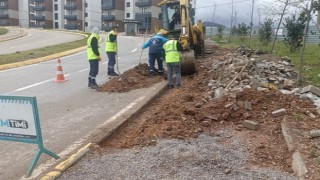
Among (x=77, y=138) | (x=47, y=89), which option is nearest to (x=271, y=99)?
(x=77, y=138)

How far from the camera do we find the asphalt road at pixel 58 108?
5074 mm

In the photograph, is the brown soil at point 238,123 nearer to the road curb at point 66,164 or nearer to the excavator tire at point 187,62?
the road curb at point 66,164

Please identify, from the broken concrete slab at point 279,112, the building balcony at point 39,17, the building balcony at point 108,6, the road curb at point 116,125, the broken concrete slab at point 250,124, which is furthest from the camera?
the building balcony at point 39,17

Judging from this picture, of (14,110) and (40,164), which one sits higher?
(14,110)

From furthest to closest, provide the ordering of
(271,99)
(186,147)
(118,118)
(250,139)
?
(271,99)
(118,118)
(250,139)
(186,147)

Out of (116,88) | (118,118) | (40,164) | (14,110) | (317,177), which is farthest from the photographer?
(116,88)

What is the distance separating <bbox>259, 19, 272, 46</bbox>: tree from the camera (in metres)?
26.8

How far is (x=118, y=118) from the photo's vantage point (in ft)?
23.0

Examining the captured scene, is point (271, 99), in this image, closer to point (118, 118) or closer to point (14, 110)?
point (118, 118)

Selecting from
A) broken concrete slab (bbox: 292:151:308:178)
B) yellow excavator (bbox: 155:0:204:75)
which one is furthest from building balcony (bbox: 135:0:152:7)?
broken concrete slab (bbox: 292:151:308:178)

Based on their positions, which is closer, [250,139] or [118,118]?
[250,139]

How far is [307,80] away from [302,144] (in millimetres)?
5940

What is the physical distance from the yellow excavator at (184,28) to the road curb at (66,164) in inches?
292

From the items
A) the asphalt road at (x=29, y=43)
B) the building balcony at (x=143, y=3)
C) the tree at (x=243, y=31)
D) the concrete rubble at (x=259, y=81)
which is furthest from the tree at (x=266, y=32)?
the building balcony at (x=143, y=3)
